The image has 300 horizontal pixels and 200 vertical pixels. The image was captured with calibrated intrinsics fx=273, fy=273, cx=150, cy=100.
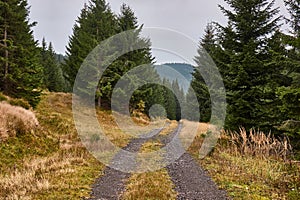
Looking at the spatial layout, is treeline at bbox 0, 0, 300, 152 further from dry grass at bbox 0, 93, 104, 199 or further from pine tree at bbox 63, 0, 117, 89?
pine tree at bbox 63, 0, 117, 89

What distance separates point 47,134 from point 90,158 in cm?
467

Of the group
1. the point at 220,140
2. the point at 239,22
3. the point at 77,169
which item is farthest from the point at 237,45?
the point at 77,169

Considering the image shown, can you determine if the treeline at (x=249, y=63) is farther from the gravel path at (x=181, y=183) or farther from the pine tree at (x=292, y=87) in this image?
the gravel path at (x=181, y=183)

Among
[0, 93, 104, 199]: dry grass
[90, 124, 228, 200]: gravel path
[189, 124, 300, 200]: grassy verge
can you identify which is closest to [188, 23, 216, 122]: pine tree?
[0, 93, 104, 199]: dry grass

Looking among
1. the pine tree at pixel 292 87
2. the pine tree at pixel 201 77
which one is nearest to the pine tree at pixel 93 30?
the pine tree at pixel 201 77

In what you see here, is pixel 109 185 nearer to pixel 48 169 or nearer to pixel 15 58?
pixel 48 169

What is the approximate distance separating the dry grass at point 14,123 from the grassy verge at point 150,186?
6.53m

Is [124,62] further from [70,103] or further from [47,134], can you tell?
[47,134]

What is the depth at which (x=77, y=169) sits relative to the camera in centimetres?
938

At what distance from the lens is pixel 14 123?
13000 millimetres

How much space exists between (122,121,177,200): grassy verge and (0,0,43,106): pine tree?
1416 cm

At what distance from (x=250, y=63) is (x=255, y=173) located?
8.34m

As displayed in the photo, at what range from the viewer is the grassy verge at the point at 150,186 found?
6754 mm

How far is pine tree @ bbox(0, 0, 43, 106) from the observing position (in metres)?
18.9
